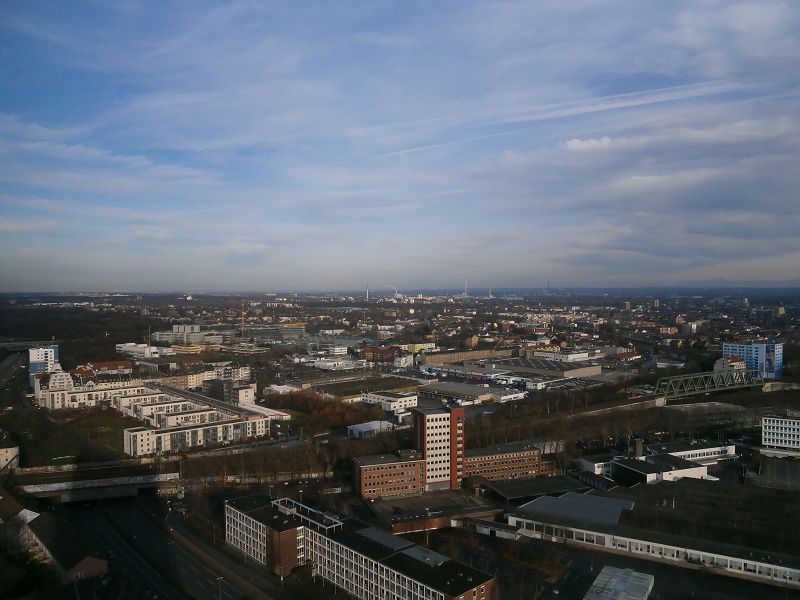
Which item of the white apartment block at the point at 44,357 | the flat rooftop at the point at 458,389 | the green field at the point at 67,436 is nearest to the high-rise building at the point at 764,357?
the flat rooftop at the point at 458,389

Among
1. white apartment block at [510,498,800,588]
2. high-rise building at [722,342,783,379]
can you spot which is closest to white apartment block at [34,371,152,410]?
white apartment block at [510,498,800,588]

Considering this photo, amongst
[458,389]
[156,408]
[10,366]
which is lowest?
[458,389]

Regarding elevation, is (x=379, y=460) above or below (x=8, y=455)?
above

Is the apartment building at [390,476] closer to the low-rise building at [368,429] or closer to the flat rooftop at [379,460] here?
the flat rooftop at [379,460]

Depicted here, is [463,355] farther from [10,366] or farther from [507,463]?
[10,366]

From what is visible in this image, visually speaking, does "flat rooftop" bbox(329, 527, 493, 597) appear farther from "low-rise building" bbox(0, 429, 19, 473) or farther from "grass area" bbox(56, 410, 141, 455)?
"grass area" bbox(56, 410, 141, 455)

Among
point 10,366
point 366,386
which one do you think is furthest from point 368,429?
point 10,366
